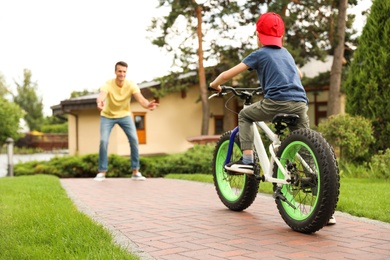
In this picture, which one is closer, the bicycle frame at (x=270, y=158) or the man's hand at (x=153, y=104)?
the bicycle frame at (x=270, y=158)

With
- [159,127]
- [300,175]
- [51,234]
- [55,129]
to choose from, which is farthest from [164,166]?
[55,129]

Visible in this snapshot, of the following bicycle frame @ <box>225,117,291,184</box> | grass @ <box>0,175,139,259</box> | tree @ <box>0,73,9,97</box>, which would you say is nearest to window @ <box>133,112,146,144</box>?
grass @ <box>0,175,139,259</box>

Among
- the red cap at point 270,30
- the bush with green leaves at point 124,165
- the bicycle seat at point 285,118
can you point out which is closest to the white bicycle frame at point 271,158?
the bicycle seat at point 285,118

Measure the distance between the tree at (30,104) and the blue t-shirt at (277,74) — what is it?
48.8m

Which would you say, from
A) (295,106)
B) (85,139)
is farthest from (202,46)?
(295,106)

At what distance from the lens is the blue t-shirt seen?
15.8 feet

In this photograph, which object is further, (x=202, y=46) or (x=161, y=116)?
(x=161, y=116)

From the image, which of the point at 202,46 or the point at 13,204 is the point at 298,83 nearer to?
the point at 13,204

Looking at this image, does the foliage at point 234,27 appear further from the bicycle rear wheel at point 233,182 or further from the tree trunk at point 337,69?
the bicycle rear wheel at point 233,182

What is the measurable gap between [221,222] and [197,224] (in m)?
0.26

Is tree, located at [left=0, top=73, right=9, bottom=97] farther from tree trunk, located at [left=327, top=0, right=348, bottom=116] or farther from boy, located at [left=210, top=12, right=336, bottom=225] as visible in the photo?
boy, located at [left=210, top=12, right=336, bottom=225]

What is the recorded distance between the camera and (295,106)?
4840mm

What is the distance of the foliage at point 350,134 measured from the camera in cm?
1109

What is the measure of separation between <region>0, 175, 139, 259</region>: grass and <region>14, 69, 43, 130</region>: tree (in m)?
47.1
